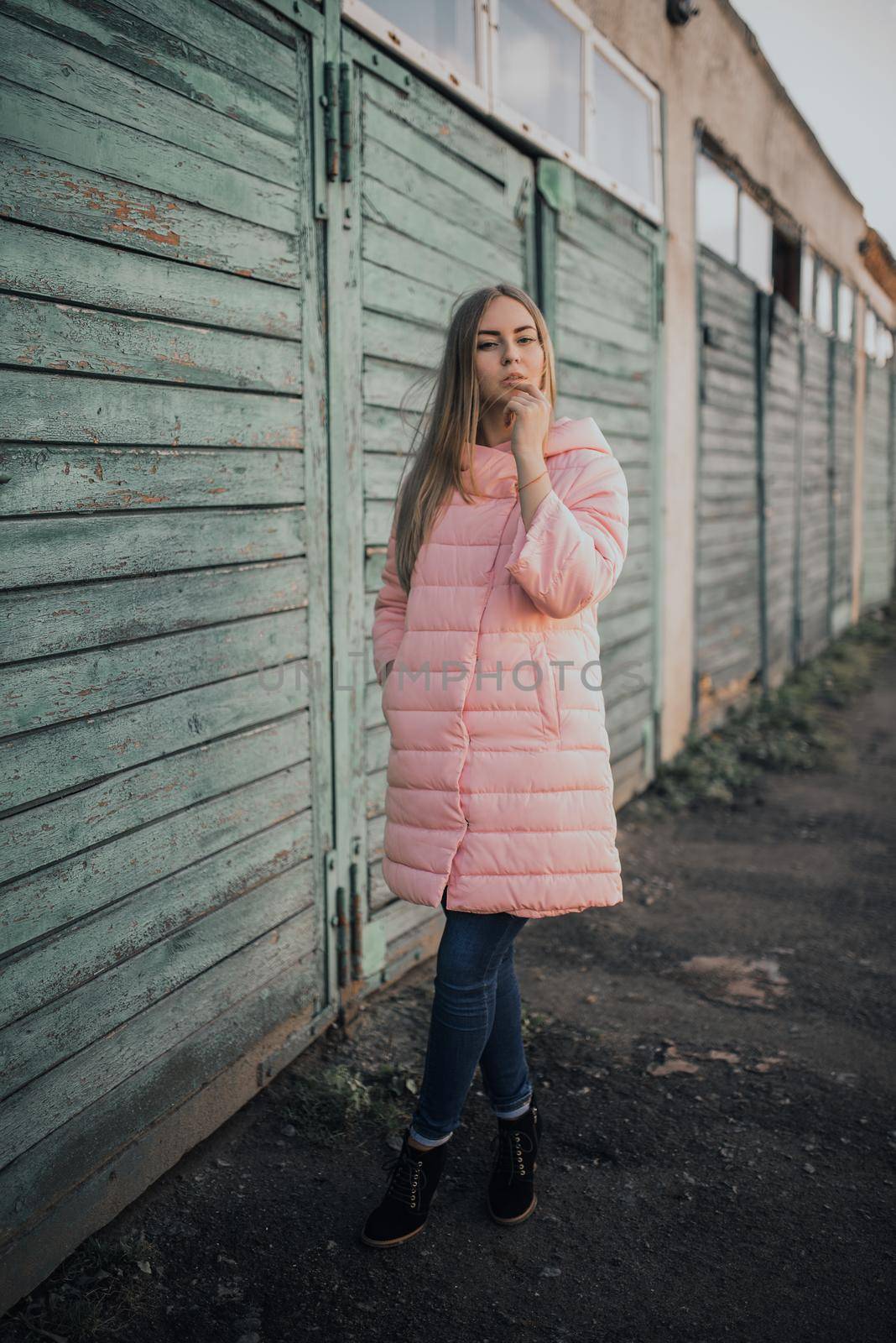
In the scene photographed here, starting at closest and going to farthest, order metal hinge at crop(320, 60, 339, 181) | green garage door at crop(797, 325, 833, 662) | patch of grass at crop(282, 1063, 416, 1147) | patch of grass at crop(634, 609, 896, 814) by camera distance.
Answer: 1. patch of grass at crop(282, 1063, 416, 1147)
2. metal hinge at crop(320, 60, 339, 181)
3. patch of grass at crop(634, 609, 896, 814)
4. green garage door at crop(797, 325, 833, 662)

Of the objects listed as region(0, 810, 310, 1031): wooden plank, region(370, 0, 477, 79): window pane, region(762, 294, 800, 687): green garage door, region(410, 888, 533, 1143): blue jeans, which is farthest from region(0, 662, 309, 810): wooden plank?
region(762, 294, 800, 687): green garage door

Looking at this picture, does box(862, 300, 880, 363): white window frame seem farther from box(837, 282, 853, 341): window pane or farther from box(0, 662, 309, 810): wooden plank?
box(0, 662, 309, 810): wooden plank

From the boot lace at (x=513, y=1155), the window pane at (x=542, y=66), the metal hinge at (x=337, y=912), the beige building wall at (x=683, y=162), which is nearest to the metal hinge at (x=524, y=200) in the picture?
the window pane at (x=542, y=66)

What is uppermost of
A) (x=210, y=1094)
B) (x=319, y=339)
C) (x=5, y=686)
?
(x=319, y=339)

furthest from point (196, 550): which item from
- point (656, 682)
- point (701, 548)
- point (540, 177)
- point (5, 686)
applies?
point (701, 548)

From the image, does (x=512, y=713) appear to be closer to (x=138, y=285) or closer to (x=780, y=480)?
(x=138, y=285)

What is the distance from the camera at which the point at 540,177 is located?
13.7ft

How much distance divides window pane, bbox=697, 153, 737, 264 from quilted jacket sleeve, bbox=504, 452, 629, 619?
195 inches

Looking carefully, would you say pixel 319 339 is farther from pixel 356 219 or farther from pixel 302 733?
pixel 302 733

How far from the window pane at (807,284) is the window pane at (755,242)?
1.03m

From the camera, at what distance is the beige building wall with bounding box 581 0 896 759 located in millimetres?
5473

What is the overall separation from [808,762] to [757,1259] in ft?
15.1

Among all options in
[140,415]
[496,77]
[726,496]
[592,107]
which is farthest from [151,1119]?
[726,496]

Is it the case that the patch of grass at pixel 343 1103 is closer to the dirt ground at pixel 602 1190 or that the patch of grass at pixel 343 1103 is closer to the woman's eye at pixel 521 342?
the dirt ground at pixel 602 1190
